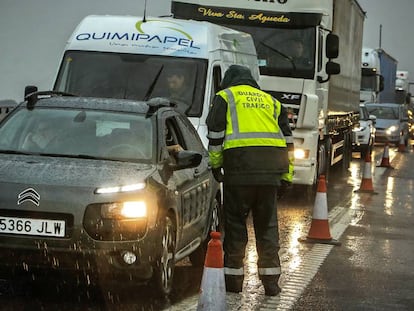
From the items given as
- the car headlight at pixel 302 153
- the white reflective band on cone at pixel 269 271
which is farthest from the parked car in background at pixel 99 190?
the car headlight at pixel 302 153

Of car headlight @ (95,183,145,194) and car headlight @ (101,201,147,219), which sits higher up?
car headlight @ (95,183,145,194)

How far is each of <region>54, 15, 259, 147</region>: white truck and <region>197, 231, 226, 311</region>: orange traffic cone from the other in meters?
5.40

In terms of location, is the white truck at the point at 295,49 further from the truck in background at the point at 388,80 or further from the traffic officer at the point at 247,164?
the truck in background at the point at 388,80

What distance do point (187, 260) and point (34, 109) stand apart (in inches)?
85.7

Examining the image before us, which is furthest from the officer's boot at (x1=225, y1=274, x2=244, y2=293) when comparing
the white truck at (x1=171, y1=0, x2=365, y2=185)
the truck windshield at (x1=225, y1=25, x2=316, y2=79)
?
the truck windshield at (x1=225, y1=25, x2=316, y2=79)

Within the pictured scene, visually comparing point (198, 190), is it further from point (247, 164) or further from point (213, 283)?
point (213, 283)

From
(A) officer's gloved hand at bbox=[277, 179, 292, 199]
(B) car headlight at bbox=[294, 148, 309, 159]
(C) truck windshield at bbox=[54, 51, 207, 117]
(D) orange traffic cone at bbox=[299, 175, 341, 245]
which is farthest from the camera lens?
(B) car headlight at bbox=[294, 148, 309, 159]

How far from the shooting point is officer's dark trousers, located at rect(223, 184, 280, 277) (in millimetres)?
7492

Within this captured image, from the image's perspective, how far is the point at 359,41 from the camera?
2591cm

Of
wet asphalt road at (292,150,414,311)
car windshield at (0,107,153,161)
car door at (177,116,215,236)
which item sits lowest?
wet asphalt road at (292,150,414,311)

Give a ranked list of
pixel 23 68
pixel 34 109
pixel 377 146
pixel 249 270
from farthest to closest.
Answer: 1. pixel 377 146
2. pixel 23 68
3. pixel 249 270
4. pixel 34 109

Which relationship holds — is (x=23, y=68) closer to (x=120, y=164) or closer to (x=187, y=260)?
(x=187, y=260)

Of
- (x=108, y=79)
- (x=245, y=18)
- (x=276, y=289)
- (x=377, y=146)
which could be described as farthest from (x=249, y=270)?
(x=377, y=146)

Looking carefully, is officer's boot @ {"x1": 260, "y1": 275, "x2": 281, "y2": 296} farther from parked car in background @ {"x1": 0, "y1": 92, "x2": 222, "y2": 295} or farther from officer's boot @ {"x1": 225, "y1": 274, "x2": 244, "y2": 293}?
parked car in background @ {"x1": 0, "y1": 92, "x2": 222, "y2": 295}
